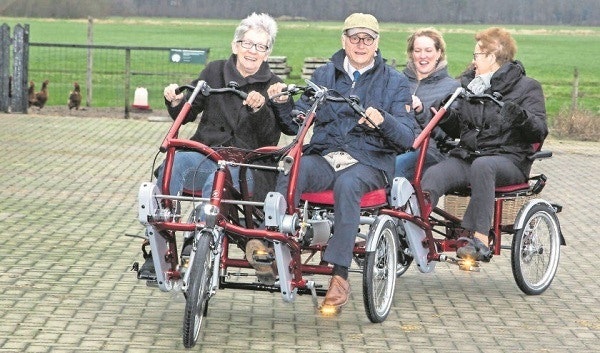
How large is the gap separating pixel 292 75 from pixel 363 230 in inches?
1621

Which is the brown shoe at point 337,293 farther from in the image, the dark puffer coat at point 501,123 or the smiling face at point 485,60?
the smiling face at point 485,60

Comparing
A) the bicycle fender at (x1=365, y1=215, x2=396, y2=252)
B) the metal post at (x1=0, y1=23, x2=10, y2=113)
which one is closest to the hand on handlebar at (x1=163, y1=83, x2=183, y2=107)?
the bicycle fender at (x1=365, y1=215, x2=396, y2=252)

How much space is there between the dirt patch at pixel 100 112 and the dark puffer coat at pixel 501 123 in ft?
52.6

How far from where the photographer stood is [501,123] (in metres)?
9.57

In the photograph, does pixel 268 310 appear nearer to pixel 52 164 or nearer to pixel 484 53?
pixel 484 53

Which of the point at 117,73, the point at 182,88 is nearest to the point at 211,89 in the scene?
the point at 182,88

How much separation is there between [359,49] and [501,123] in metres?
1.27

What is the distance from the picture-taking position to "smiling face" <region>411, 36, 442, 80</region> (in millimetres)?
10531

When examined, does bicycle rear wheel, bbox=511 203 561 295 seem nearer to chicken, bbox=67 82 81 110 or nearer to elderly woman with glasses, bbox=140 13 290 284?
elderly woman with glasses, bbox=140 13 290 284

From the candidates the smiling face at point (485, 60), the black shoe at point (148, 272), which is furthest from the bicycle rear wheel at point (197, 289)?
the smiling face at point (485, 60)

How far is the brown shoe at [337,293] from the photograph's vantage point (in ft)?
27.3

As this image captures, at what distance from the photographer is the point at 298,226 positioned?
8.02 m

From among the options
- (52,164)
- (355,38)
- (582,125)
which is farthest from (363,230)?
(582,125)

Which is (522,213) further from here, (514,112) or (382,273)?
(382,273)
